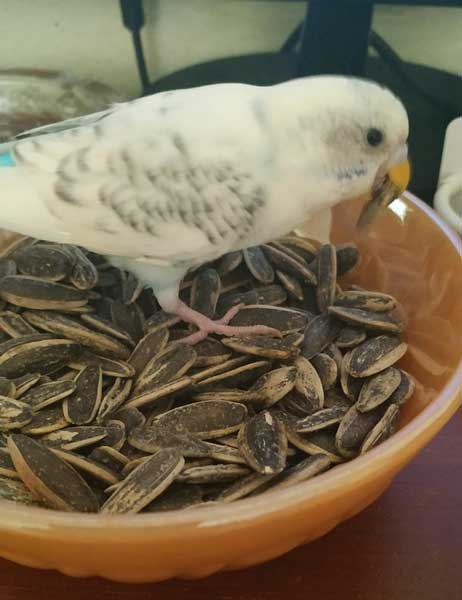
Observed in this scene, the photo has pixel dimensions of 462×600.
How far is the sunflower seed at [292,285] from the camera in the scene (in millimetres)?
623

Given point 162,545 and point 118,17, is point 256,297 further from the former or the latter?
point 118,17

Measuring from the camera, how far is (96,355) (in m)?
0.56

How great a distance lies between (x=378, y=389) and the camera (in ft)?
1.70

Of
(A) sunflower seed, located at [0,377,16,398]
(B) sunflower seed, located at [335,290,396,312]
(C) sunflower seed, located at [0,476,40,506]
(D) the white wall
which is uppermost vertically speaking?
(D) the white wall

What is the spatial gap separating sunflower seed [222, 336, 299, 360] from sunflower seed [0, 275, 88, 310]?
143mm

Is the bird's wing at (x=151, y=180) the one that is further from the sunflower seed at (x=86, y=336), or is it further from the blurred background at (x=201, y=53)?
the blurred background at (x=201, y=53)

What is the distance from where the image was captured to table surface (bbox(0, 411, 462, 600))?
17.7 inches

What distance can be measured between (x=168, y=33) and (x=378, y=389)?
677mm

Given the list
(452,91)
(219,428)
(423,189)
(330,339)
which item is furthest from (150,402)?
(452,91)

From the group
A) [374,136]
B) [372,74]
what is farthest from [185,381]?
[372,74]

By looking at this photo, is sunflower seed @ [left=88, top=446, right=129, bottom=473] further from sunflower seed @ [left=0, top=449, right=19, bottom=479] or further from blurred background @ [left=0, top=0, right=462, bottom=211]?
blurred background @ [left=0, top=0, right=462, bottom=211]

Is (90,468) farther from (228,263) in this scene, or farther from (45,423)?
(228,263)

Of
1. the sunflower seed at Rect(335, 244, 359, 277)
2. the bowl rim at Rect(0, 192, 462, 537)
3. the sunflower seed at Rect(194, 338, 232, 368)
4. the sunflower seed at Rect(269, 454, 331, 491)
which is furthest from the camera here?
the sunflower seed at Rect(335, 244, 359, 277)

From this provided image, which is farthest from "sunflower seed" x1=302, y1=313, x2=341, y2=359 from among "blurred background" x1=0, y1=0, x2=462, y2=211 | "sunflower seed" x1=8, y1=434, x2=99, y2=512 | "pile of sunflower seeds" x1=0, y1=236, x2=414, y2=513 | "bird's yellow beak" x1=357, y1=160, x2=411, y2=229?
"blurred background" x1=0, y1=0, x2=462, y2=211
